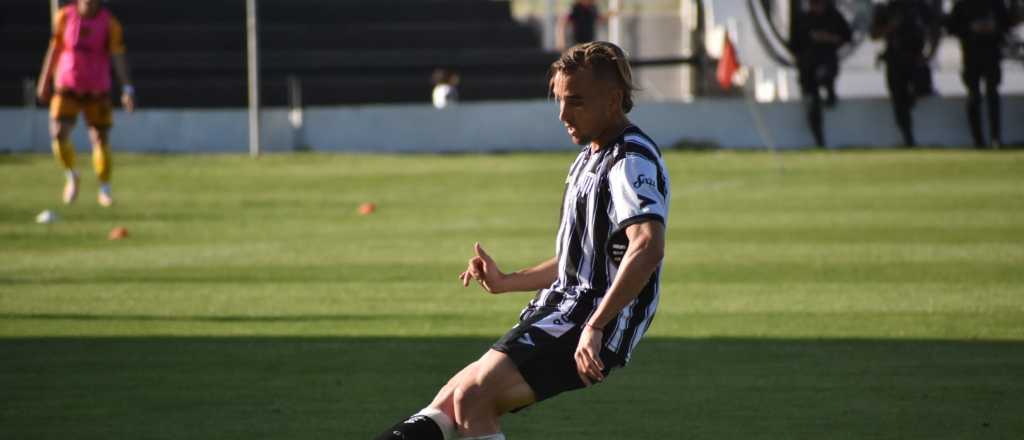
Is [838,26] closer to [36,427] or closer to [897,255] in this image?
[897,255]

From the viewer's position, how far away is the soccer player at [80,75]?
57.4ft

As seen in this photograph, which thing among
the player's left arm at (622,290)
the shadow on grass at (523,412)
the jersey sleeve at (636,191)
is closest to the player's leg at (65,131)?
the shadow on grass at (523,412)

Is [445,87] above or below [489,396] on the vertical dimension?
below

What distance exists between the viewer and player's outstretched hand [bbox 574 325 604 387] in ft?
15.9

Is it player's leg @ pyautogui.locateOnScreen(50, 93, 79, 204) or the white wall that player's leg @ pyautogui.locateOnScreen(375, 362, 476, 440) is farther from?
the white wall

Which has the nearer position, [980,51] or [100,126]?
[100,126]

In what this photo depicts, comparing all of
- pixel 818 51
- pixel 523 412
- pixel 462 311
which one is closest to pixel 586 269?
pixel 523 412

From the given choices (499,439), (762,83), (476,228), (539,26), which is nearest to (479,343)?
(499,439)

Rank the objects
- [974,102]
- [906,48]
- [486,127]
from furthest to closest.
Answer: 1. [486,127]
2. [906,48]
3. [974,102]

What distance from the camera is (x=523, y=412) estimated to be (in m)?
7.61

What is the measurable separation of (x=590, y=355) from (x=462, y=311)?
19.8 ft

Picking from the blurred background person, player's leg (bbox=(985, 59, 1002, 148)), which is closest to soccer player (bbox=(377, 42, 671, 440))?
player's leg (bbox=(985, 59, 1002, 148))

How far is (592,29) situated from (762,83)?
324 cm

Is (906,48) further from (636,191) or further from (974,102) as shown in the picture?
(636,191)
